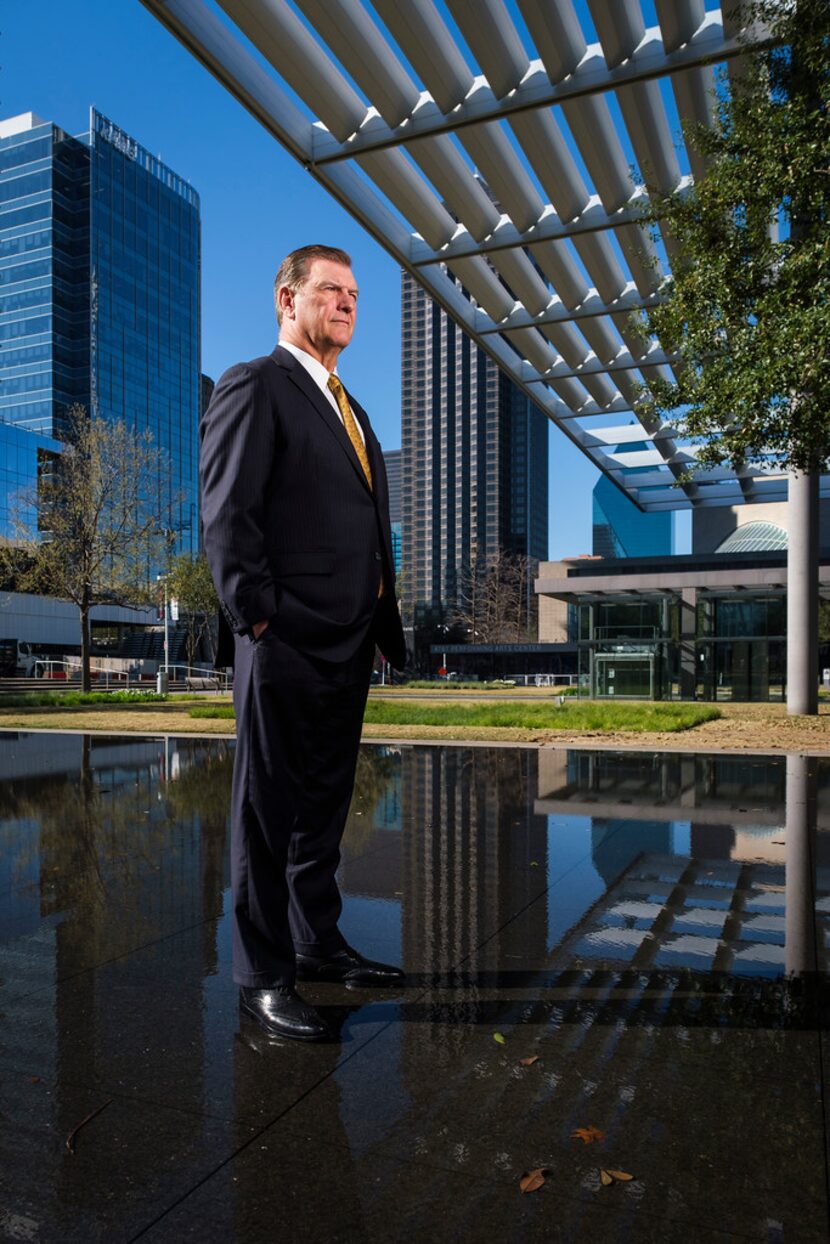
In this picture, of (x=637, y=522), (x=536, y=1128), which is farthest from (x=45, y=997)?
(x=637, y=522)

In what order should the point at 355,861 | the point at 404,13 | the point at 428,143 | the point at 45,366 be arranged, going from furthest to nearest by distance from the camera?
the point at 45,366 < the point at 428,143 < the point at 404,13 < the point at 355,861

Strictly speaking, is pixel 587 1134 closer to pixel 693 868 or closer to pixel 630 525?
pixel 693 868

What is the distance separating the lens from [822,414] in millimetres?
9516

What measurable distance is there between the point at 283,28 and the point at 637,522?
178022 millimetres

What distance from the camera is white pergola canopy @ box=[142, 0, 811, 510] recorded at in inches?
417

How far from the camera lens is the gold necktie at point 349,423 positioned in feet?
9.78

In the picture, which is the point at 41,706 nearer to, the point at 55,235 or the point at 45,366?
the point at 45,366

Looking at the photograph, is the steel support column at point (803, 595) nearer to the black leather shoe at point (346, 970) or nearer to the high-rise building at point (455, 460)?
the black leather shoe at point (346, 970)

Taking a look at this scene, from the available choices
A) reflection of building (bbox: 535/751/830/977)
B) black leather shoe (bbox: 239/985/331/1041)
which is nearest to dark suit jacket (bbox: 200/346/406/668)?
black leather shoe (bbox: 239/985/331/1041)

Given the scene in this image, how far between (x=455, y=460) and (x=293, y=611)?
448 ft

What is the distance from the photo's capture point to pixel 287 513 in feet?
8.85

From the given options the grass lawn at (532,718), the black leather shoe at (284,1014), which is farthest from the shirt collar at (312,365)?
the grass lawn at (532,718)

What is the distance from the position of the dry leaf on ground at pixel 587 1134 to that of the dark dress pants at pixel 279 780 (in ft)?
3.27

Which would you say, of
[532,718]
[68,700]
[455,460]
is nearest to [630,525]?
[455,460]
